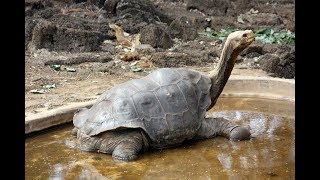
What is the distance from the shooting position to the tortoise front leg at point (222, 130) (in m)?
5.48

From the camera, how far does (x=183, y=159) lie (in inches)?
195

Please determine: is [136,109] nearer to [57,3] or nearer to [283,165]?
[283,165]

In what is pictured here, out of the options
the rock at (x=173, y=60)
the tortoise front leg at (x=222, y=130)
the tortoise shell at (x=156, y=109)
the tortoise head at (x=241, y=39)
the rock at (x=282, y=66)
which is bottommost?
the rock at (x=173, y=60)

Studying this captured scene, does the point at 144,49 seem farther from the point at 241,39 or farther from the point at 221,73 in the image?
the point at 241,39

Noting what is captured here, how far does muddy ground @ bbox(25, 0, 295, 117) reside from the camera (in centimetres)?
882

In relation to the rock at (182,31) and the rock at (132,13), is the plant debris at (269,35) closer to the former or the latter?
the rock at (182,31)

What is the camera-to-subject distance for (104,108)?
5.13 metres

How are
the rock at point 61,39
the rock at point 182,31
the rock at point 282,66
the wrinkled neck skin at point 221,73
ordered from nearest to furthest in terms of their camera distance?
the wrinkled neck skin at point 221,73
the rock at point 282,66
the rock at point 61,39
the rock at point 182,31

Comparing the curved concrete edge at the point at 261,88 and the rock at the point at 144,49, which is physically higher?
the curved concrete edge at the point at 261,88

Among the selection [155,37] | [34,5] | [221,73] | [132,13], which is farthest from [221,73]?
[34,5]

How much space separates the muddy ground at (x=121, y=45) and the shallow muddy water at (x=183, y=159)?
1092 mm

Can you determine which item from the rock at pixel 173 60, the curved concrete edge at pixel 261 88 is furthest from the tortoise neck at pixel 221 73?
the rock at pixel 173 60

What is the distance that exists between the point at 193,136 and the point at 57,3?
37.9 ft

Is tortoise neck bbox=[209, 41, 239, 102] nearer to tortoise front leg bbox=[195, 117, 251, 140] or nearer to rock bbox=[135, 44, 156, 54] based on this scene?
tortoise front leg bbox=[195, 117, 251, 140]
